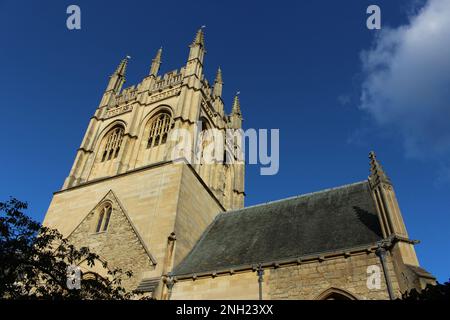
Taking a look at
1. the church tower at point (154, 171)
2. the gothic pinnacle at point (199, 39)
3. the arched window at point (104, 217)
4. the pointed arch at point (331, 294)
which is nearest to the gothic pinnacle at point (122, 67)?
the church tower at point (154, 171)

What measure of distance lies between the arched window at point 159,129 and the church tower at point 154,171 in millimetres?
78

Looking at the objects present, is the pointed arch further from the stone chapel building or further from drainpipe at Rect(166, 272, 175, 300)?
drainpipe at Rect(166, 272, 175, 300)

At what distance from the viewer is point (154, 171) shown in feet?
58.2

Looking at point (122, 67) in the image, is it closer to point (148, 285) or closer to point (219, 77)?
point (219, 77)

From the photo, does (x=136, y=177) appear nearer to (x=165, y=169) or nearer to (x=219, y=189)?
(x=165, y=169)

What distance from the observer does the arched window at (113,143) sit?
22172 mm

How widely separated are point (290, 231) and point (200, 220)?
210 inches

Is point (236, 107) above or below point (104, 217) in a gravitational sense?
above

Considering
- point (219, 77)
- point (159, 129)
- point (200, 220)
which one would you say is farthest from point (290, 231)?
point (219, 77)

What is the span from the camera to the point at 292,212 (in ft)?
53.0

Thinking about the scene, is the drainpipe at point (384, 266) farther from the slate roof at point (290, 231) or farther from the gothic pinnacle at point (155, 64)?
the gothic pinnacle at point (155, 64)

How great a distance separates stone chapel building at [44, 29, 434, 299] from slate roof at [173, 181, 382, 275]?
0.18 feet
